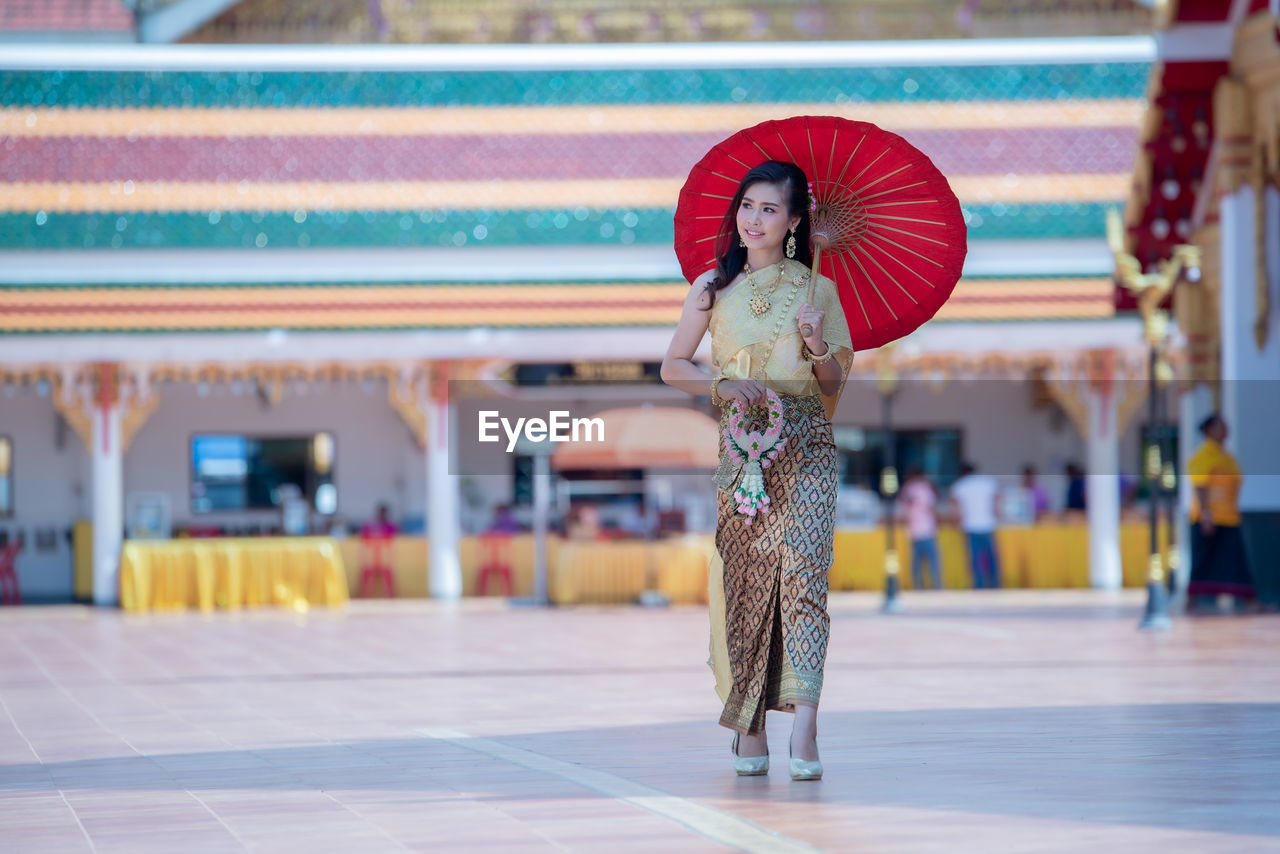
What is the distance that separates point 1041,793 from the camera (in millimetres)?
5266

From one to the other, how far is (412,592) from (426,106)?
19.9 ft

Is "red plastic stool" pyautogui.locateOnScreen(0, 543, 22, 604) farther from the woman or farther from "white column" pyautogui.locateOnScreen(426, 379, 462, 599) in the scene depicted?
the woman

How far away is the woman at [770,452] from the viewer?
5645 mm

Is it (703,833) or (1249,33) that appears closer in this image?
(703,833)

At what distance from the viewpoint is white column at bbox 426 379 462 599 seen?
2039cm

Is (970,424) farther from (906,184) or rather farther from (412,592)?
(906,184)

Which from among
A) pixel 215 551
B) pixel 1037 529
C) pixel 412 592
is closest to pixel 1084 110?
pixel 1037 529

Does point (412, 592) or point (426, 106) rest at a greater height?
point (426, 106)

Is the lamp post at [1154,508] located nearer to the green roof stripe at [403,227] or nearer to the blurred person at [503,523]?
the green roof stripe at [403,227]

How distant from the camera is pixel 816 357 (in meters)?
5.70

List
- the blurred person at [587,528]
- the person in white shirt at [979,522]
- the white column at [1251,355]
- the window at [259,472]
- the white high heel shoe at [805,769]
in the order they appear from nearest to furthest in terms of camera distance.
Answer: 1. the white high heel shoe at [805,769]
2. the white column at [1251,355]
3. the blurred person at [587,528]
4. the person in white shirt at [979,522]
5. the window at [259,472]

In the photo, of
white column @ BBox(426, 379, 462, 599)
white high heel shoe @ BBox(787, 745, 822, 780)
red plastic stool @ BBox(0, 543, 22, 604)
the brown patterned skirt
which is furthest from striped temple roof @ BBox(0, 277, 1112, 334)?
white high heel shoe @ BBox(787, 745, 822, 780)

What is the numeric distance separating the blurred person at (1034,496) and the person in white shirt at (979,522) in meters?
1.31

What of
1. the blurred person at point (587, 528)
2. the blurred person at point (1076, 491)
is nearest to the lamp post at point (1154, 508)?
the blurred person at point (587, 528)
